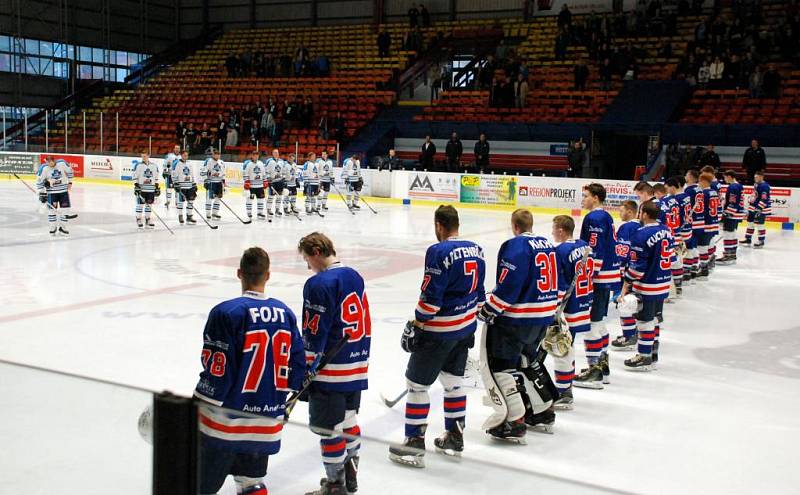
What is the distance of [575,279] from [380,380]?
1.66 m

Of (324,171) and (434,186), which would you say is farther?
(434,186)

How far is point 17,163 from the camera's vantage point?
89.1ft

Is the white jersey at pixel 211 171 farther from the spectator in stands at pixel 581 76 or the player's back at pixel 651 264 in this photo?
the spectator in stands at pixel 581 76

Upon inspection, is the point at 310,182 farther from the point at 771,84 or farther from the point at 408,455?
the point at 408,455

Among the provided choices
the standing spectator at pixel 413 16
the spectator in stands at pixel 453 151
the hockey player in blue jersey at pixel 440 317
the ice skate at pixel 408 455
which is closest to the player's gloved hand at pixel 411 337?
the hockey player in blue jersey at pixel 440 317

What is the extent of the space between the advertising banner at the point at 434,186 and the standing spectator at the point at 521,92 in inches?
223

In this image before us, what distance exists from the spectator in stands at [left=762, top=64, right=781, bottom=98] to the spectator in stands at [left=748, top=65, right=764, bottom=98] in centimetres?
12

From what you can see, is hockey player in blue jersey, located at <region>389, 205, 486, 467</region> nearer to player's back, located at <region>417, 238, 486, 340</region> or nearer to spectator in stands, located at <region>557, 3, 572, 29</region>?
player's back, located at <region>417, 238, 486, 340</region>

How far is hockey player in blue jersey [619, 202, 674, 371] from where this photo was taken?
21.5 ft

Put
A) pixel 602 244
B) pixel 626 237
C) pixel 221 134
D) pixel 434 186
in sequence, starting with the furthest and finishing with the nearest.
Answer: pixel 221 134
pixel 434 186
pixel 626 237
pixel 602 244

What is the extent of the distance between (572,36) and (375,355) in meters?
23.8

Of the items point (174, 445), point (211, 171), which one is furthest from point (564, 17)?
point (174, 445)

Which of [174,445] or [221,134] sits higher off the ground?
[221,134]

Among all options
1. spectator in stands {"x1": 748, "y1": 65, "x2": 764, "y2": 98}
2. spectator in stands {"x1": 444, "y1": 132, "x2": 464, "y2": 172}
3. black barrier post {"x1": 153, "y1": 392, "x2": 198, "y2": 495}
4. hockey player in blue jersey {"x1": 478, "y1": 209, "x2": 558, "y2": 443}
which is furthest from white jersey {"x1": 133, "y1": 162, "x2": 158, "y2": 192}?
spectator in stands {"x1": 748, "y1": 65, "x2": 764, "y2": 98}
